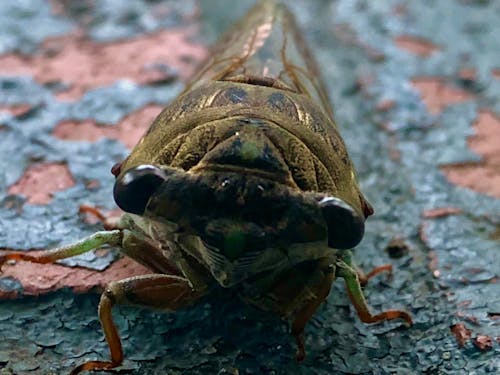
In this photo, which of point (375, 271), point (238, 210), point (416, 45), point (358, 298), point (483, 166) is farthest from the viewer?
point (416, 45)

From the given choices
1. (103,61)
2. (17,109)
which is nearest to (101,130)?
(17,109)

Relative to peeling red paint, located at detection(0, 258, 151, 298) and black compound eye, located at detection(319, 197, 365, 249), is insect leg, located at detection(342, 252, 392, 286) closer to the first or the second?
black compound eye, located at detection(319, 197, 365, 249)

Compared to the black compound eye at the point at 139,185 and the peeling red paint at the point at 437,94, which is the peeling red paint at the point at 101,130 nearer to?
the black compound eye at the point at 139,185

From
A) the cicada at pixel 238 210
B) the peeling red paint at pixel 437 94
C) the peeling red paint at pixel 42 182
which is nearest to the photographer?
the cicada at pixel 238 210

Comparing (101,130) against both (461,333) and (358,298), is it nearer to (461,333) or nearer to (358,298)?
(358,298)

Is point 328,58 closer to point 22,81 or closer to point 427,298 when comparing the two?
point 22,81

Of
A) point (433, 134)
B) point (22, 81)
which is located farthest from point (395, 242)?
point (22, 81)

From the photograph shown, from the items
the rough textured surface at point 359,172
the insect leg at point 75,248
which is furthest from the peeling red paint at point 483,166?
the insect leg at point 75,248
